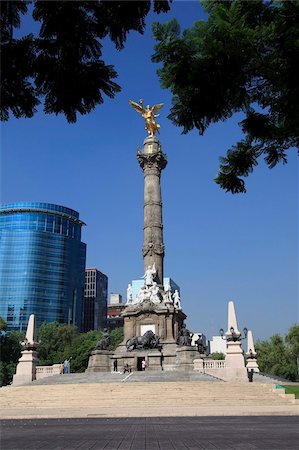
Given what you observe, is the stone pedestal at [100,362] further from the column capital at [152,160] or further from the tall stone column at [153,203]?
the column capital at [152,160]

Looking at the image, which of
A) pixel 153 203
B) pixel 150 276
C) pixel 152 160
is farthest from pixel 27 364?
pixel 152 160

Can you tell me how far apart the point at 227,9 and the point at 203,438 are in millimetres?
8217

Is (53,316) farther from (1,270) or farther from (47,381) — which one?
(47,381)

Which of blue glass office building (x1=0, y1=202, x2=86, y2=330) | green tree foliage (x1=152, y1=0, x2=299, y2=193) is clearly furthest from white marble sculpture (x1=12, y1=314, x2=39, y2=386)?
blue glass office building (x1=0, y1=202, x2=86, y2=330)

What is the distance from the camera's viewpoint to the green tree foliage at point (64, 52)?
4.35m

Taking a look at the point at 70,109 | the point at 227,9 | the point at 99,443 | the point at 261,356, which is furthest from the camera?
the point at 261,356

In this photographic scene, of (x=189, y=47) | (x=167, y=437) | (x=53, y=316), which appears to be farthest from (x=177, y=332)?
(x=53, y=316)

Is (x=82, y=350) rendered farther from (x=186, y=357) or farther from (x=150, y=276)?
(x=186, y=357)

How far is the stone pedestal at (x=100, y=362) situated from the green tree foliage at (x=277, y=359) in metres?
36.3

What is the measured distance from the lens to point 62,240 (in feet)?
347

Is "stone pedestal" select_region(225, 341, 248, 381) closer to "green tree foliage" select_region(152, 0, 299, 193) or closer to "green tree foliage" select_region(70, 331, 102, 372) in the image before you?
"green tree foliage" select_region(152, 0, 299, 193)

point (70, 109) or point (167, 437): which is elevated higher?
point (70, 109)

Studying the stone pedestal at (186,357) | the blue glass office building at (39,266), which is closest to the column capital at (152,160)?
the stone pedestal at (186,357)

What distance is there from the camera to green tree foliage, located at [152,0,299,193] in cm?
580
